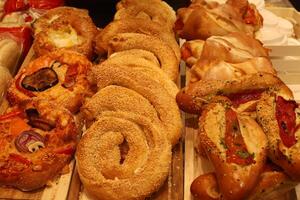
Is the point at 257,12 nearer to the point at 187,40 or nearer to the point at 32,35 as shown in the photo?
the point at 187,40

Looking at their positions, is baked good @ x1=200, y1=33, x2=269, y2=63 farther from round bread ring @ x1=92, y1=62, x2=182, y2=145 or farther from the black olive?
the black olive

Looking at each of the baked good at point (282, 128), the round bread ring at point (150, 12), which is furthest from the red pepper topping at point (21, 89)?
the baked good at point (282, 128)

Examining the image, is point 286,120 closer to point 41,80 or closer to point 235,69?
point 235,69

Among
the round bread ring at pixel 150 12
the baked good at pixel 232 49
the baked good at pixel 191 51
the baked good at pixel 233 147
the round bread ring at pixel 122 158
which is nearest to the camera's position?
the baked good at pixel 233 147

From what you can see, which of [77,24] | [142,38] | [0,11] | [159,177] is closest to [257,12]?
[142,38]

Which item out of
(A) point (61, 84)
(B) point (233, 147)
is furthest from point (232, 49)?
(A) point (61, 84)

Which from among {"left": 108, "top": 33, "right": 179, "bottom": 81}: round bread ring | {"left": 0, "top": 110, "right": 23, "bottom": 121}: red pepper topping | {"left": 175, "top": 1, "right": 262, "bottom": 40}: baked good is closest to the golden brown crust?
{"left": 175, "top": 1, "right": 262, "bottom": 40}: baked good

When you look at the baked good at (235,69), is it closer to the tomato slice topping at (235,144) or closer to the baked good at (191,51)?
the baked good at (191,51)
